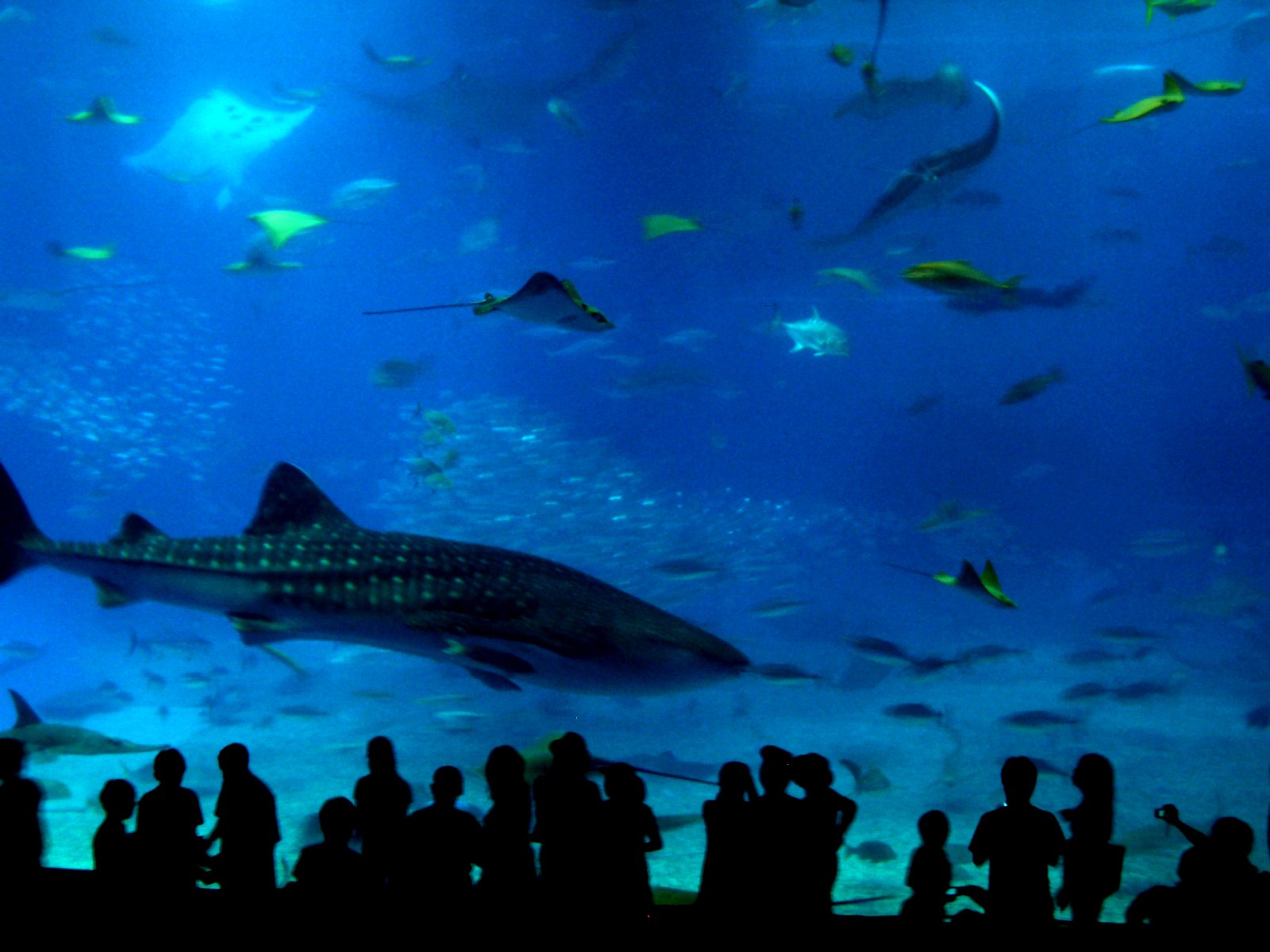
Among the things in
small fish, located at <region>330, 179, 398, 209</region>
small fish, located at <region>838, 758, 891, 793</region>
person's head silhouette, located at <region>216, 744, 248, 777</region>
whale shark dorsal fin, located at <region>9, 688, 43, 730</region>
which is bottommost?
small fish, located at <region>838, 758, 891, 793</region>

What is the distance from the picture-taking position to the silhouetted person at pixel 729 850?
229cm

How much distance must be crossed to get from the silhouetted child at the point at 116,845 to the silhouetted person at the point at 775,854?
1.81m

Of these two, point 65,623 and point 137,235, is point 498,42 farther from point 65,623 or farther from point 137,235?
point 65,623

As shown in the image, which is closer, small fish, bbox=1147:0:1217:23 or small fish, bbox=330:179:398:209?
small fish, bbox=1147:0:1217:23

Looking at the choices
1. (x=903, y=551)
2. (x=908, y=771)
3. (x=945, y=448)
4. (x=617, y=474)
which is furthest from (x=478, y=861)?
(x=945, y=448)

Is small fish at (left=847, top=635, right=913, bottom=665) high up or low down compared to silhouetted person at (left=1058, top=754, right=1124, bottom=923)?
up

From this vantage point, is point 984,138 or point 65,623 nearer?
point 984,138

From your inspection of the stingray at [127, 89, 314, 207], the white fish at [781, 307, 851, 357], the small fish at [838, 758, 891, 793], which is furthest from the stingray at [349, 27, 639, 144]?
the small fish at [838, 758, 891, 793]

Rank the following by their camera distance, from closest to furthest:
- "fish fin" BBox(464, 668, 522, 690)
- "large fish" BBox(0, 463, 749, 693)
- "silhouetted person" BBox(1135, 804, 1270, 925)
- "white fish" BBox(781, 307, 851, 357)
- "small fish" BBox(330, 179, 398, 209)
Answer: "silhouetted person" BBox(1135, 804, 1270, 925), "large fish" BBox(0, 463, 749, 693), "fish fin" BBox(464, 668, 522, 690), "white fish" BBox(781, 307, 851, 357), "small fish" BBox(330, 179, 398, 209)

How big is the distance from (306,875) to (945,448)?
34.1m

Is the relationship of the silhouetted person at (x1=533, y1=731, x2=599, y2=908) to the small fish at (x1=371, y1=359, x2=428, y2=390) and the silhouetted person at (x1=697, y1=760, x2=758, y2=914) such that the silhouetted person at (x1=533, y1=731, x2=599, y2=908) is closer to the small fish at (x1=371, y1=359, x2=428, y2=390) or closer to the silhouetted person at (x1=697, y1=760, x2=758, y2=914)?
the silhouetted person at (x1=697, y1=760, x2=758, y2=914)

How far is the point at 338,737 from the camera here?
41.7ft

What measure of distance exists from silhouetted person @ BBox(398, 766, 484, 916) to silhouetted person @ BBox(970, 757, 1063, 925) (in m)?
1.46

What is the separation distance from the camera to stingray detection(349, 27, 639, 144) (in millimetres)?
16984
